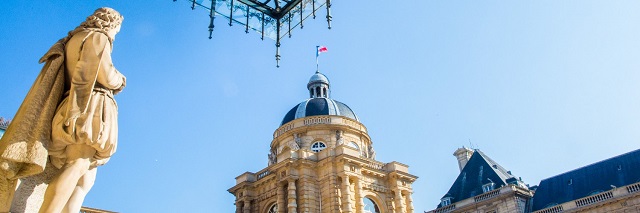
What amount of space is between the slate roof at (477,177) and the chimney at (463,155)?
3420 mm

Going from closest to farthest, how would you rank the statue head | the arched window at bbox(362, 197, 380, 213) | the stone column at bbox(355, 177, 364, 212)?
the statue head
the stone column at bbox(355, 177, 364, 212)
the arched window at bbox(362, 197, 380, 213)

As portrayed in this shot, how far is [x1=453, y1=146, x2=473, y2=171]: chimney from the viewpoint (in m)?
51.8

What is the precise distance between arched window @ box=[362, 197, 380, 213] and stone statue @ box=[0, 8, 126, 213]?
2614cm

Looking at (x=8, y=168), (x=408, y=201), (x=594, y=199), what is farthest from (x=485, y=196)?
(x=8, y=168)

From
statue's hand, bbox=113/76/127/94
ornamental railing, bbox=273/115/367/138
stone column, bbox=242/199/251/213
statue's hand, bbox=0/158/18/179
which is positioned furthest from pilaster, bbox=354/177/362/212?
statue's hand, bbox=0/158/18/179

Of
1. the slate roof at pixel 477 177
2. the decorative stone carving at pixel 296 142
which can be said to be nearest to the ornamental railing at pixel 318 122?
the decorative stone carving at pixel 296 142

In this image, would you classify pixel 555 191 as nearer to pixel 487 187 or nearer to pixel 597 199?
pixel 487 187

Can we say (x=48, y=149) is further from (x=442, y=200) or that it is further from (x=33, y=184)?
(x=442, y=200)

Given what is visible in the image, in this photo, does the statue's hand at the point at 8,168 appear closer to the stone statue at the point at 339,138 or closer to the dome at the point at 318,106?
the stone statue at the point at 339,138

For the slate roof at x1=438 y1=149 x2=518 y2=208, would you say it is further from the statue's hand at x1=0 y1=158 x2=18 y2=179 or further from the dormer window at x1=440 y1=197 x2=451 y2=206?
the statue's hand at x1=0 y1=158 x2=18 y2=179

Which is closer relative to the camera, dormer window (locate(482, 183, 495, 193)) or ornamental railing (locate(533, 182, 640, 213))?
ornamental railing (locate(533, 182, 640, 213))

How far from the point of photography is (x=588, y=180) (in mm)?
39312

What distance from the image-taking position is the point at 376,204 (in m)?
31.0

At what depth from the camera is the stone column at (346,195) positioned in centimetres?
2831
